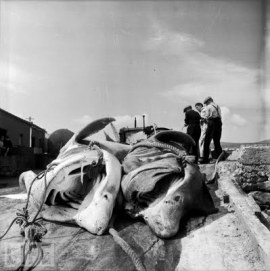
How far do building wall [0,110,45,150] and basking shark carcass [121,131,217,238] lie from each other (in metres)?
14.5

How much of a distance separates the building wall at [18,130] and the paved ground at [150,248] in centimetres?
1448

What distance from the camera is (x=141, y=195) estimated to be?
331cm

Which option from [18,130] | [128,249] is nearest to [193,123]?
[128,249]

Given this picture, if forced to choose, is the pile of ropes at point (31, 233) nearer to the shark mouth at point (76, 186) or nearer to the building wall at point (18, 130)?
the shark mouth at point (76, 186)

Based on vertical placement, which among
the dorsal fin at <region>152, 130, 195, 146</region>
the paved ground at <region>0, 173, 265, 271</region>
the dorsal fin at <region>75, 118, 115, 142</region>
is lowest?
the paved ground at <region>0, 173, 265, 271</region>

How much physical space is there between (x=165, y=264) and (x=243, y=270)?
0.65 metres

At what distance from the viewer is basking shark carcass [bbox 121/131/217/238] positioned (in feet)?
10.1

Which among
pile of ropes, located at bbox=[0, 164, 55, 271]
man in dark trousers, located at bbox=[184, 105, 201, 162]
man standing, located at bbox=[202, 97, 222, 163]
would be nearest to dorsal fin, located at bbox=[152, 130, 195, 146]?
pile of ropes, located at bbox=[0, 164, 55, 271]

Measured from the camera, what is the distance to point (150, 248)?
291 centimetres

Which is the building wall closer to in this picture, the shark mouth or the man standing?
the man standing

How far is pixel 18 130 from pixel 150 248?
57.7 ft

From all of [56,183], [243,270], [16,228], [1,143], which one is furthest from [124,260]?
[1,143]

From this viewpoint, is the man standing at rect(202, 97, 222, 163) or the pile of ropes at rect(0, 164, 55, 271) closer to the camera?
the pile of ropes at rect(0, 164, 55, 271)

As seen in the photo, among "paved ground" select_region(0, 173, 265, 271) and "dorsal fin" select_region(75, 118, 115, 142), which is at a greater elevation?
"dorsal fin" select_region(75, 118, 115, 142)
